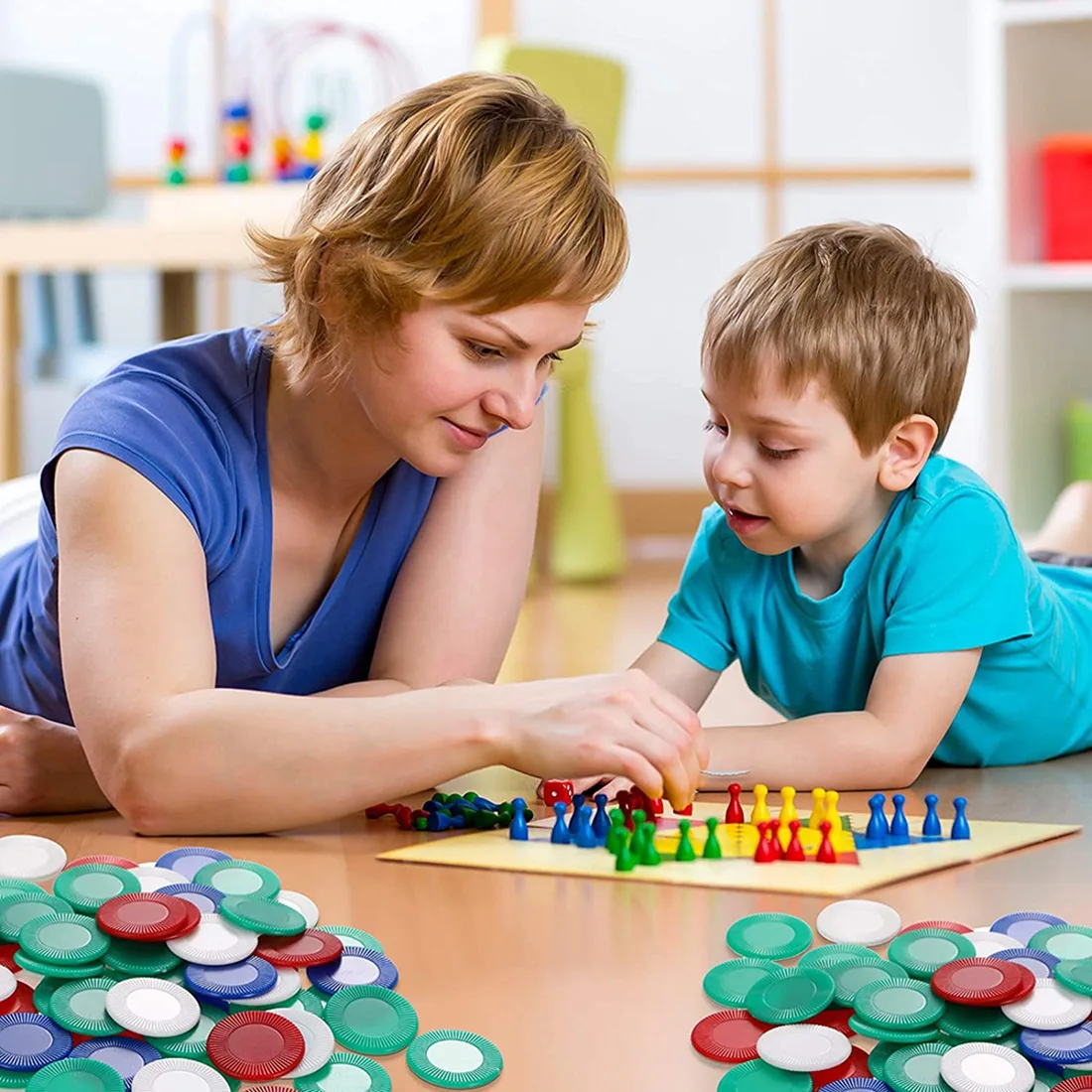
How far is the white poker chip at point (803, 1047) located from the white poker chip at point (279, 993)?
0.23 metres

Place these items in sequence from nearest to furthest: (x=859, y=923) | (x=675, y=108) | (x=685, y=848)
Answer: (x=859, y=923) → (x=685, y=848) → (x=675, y=108)

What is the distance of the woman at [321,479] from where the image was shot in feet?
3.45

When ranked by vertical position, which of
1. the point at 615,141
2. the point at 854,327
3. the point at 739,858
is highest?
the point at 615,141

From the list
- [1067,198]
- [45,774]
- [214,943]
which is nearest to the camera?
[214,943]

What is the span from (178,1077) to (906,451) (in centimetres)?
79

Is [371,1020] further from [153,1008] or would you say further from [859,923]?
[859,923]

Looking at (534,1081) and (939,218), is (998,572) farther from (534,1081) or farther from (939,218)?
(939,218)

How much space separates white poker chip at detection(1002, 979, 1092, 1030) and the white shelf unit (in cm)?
220

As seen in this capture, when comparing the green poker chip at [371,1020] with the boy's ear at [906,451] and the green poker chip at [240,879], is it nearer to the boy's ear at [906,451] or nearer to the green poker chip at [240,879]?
the green poker chip at [240,879]

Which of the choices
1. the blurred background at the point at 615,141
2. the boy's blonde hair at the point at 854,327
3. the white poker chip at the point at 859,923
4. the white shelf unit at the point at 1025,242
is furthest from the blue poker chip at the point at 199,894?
the blurred background at the point at 615,141

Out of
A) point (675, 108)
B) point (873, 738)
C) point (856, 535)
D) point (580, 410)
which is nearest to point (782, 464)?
point (856, 535)

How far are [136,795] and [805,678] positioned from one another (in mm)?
562

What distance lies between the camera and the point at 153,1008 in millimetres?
767

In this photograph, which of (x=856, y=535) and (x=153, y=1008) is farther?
(x=856, y=535)
